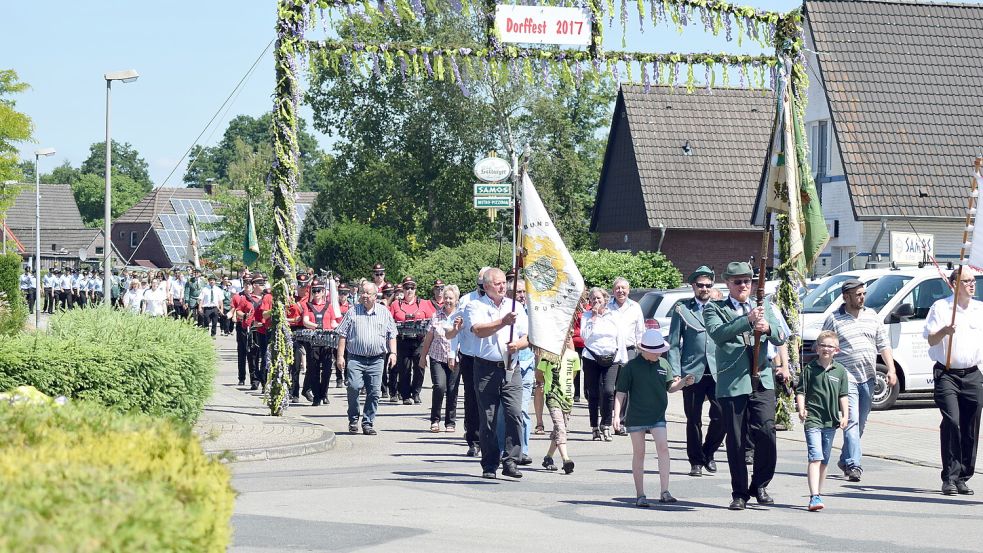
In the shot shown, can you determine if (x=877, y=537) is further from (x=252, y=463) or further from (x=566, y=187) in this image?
(x=566, y=187)

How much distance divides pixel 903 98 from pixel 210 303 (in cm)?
1978

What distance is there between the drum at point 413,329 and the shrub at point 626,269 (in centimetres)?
1084

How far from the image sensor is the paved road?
9.23 m

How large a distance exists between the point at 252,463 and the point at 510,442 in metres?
2.64

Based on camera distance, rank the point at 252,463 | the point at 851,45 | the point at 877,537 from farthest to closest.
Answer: the point at 851,45
the point at 252,463
the point at 877,537

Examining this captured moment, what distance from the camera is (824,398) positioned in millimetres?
11633

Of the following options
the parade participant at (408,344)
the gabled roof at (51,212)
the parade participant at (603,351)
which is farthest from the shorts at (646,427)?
the gabled roof at (51,212)

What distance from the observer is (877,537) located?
9.63 m

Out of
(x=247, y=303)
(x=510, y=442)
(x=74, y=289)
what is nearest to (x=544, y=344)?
(x=510, y=442)

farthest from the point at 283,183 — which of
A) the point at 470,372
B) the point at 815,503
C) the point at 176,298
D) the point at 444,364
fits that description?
the point at 176,298

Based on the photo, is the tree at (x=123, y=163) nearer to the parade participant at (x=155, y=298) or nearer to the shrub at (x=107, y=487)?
the parade participant at (x=155, y=298)

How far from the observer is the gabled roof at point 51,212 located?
11181cm

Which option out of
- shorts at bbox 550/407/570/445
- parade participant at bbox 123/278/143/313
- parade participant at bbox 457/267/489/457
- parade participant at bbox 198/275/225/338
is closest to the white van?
parade participant at bbox 457/267/489/457

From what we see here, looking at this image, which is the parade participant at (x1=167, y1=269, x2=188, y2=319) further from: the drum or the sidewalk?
the drum
